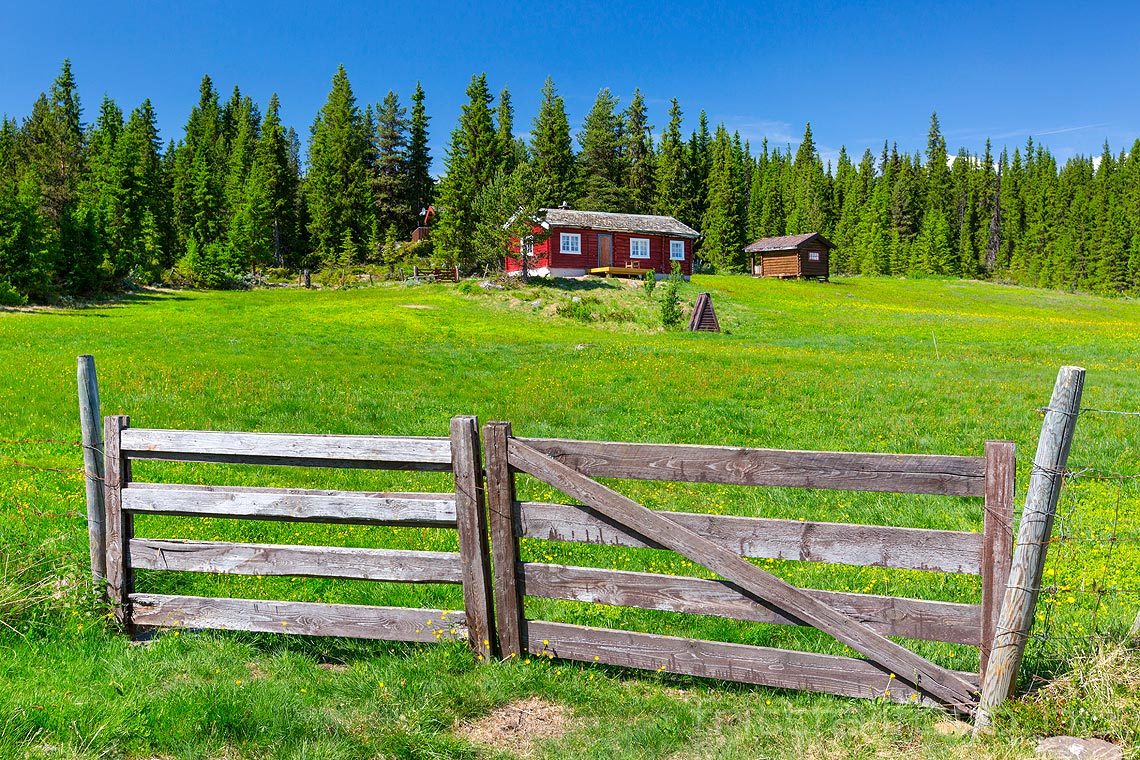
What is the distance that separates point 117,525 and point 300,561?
61.2 inches

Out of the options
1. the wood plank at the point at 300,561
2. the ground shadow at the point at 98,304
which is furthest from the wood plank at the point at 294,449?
the ground shadow at the point at 98,304

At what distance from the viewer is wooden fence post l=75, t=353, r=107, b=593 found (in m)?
5.82

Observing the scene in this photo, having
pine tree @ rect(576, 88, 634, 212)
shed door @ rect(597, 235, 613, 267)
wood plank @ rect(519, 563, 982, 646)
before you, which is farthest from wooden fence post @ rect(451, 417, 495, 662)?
pine tree @ rect(576, 88, 634, 212)

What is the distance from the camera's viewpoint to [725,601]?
4852 mm

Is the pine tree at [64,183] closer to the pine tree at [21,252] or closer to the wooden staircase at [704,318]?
the pine tree at [21,252]

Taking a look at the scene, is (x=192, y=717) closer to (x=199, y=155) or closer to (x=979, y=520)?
(x=979, y=520)

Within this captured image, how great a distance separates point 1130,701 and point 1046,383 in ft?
65.1

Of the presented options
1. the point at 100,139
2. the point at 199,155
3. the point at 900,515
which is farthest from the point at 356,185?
the point at 900,515

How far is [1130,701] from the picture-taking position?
4164 mm

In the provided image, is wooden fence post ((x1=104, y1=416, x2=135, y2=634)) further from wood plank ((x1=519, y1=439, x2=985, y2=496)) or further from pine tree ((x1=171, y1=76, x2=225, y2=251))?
pine tree ((x1=171, y1=76, x2=225, y2=251))

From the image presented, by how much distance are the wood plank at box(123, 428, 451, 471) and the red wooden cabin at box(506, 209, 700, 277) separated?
50.6 metres

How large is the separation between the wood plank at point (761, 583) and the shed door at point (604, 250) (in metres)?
57.6

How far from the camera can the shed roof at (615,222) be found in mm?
59719

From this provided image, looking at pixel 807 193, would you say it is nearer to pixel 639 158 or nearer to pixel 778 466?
pixel 639 158
